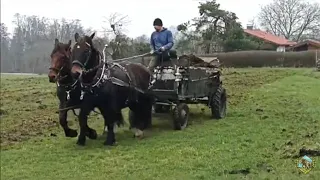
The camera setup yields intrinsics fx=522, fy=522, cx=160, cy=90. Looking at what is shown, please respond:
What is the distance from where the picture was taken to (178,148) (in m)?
9.21

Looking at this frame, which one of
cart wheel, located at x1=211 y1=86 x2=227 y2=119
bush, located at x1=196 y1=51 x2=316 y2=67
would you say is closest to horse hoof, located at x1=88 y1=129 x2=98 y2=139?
cart wheel, located at x1=211 y1=86 x2=227 y2=119

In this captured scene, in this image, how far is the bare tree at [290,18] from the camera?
7138 cm

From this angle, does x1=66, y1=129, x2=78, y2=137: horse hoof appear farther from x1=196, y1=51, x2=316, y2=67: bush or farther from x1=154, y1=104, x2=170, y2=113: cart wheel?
x1=196, y1=51, x2=316, y2=67: bush

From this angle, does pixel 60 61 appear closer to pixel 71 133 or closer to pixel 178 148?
pixel 71 133

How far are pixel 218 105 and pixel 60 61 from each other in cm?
507

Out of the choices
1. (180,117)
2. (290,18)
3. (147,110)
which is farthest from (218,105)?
(290,18)

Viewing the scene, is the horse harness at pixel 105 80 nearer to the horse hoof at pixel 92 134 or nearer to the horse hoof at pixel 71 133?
the horse hoof at pixel 71 133

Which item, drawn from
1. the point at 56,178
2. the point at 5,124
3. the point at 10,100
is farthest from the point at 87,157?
the point at 10,100

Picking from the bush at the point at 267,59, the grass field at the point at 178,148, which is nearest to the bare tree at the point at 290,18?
the bush at the point at 267,59

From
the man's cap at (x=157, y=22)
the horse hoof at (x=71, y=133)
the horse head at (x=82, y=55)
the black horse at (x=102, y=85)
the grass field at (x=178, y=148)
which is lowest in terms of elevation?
the grass field at (x=178, y=148)

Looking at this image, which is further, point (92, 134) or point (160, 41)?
point (160, 41)

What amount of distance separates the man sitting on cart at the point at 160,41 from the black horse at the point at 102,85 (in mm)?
921

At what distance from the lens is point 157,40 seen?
11.6 m

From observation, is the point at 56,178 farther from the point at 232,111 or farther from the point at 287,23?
the point at 287,23
